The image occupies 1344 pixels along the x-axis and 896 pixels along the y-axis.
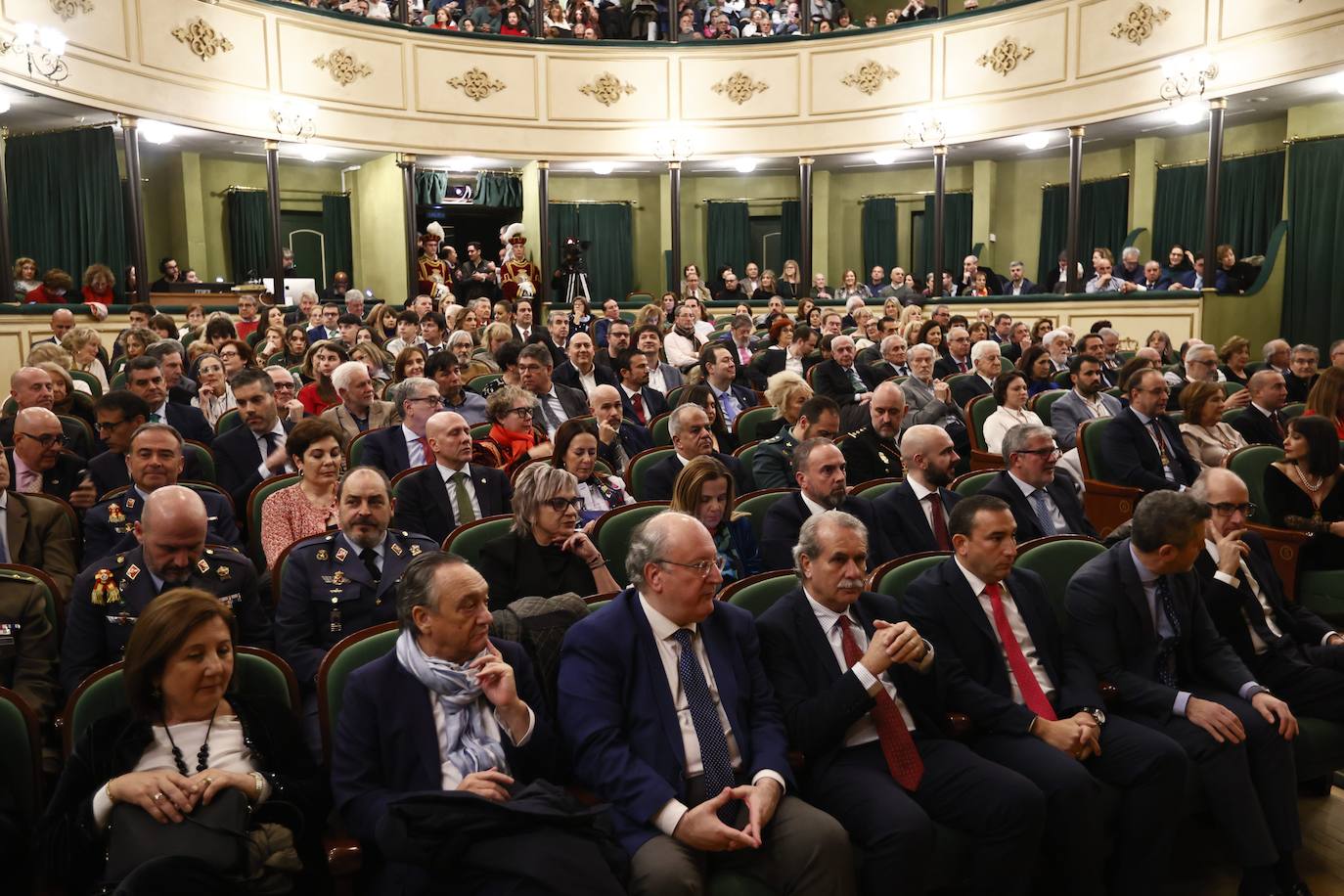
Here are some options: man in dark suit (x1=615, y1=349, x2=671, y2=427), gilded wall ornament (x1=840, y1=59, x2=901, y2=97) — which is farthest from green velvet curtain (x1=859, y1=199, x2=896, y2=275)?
man in dark suit (x1=615, y1=349, x2=671, y2=427)

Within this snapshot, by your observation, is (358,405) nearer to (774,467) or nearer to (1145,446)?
(774,467)

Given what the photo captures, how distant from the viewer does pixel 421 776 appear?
6.57 ft

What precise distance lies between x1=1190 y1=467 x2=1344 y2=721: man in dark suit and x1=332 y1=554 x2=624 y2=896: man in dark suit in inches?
70.3

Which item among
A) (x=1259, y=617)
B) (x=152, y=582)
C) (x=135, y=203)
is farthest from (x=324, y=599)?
(x=135, y=203)

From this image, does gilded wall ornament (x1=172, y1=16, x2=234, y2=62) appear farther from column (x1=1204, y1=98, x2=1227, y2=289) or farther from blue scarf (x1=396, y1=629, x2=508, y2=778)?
blue scarf (x1=396, y1=629, x2=508, y2=778)

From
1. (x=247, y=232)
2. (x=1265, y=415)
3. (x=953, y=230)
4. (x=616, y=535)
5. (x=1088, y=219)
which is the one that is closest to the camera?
(x=616, y=535)

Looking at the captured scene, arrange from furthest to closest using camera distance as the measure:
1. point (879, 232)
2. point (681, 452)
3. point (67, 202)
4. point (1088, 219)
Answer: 1. point (879, 232)
2. point (1088, 219)
3. point (67, 202)
4. point (681, 452)

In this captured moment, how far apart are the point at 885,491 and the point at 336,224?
438 inches

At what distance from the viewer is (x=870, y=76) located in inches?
477

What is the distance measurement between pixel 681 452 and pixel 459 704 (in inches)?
74.8

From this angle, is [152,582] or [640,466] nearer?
[152,582]

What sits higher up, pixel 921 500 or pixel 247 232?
pixel 247 232

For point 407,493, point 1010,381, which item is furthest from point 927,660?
point 1010,381

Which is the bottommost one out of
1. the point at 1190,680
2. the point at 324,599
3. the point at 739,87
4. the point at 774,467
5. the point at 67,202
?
the point at 1190,680
